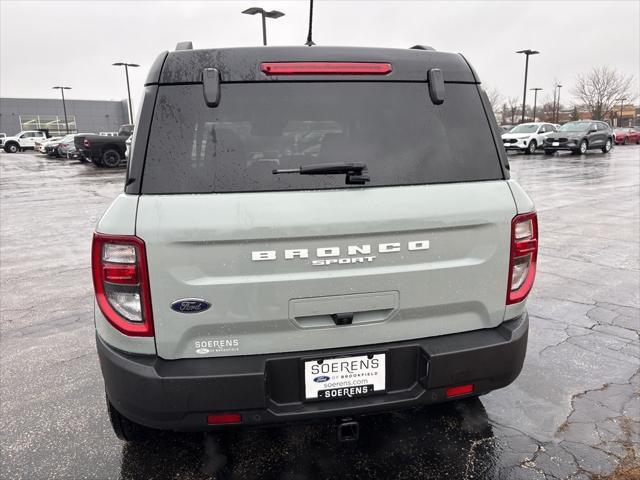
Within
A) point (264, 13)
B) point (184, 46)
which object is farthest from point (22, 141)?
point (184, 46)

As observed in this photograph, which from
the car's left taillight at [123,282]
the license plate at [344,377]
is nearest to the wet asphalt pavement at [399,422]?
the license plate at [344,377]

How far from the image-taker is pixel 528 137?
28.7 metres

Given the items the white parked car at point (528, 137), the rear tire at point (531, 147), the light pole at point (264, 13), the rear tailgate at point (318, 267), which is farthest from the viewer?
the rear tire at point (531, 147)

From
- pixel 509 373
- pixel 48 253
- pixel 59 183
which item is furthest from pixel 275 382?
pixel 59 183

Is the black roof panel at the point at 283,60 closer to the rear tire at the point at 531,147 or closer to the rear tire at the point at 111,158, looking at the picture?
the rear tire at the point at 111,158

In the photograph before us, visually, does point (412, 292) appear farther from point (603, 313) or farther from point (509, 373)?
point (603, 313)

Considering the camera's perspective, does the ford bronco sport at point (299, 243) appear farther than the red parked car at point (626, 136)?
No

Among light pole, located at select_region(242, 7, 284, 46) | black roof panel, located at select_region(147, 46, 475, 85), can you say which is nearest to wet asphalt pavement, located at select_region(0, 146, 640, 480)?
black roof panel, located at select_region(147, 46, 475, 85)

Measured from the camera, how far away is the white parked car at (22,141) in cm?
4644

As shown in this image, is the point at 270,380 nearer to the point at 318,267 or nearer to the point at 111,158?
the point at 318,267

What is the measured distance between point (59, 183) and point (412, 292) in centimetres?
1939

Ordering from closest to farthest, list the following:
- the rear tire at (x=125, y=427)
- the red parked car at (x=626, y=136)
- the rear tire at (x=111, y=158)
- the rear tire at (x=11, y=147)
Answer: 1. the rear tire at (x=125, y=427)
2. the rear tire at (x=111, y=158)
3. the red parked car at (x=626, y=136)
4. the rear tire at (x=11, y=147)

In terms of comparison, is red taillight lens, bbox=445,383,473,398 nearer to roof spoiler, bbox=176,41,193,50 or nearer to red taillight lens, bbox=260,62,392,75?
red taillight lens, bbox=260,62,392,75

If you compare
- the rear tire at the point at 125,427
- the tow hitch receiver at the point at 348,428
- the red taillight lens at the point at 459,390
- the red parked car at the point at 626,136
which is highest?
the red taillight lens at the point at 459,390
